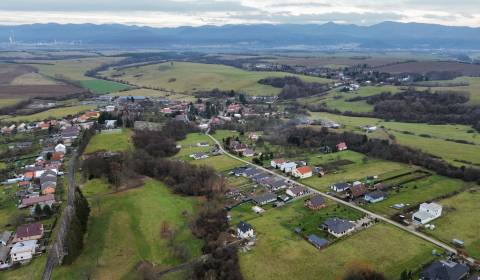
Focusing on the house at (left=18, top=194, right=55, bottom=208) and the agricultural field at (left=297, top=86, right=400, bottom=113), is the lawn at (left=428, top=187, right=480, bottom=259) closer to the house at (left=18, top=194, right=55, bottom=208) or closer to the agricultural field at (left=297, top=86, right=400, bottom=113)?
the house at (left=18, top=194, right=55, bottom=208)

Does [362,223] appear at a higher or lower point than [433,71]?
lower

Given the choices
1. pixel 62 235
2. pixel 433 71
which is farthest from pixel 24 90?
pixel 433 71

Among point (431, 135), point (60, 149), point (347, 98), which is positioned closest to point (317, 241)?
point (60, 149)

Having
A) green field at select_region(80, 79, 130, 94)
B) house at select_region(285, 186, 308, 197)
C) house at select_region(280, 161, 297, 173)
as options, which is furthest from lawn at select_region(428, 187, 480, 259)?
green field at select_region(80, 79, 130, 94)

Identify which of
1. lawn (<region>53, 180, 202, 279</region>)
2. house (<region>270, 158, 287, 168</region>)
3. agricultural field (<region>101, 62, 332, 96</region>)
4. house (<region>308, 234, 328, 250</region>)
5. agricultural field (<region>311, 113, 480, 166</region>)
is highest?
agricultural field (<region>101, 62, 332, 96</region>)

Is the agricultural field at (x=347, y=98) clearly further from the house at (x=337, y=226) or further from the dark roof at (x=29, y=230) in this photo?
the dark roof at (x=29, y=230)

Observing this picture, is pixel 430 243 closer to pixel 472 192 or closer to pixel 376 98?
pixel 472 192
